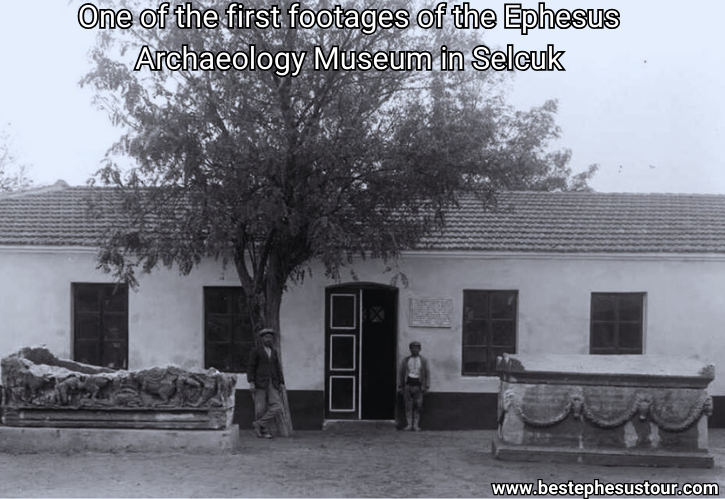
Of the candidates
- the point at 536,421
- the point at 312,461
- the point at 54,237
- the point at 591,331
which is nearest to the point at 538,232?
the point at 591,331

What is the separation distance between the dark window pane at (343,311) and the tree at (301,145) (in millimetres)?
2703

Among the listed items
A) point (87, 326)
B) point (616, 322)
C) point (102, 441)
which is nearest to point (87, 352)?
point (87, 326)

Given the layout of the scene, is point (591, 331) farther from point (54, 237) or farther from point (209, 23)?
point (54, 237)

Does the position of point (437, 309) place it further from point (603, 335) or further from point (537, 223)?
point (603, 335)

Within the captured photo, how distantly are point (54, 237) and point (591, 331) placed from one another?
9.10 metres

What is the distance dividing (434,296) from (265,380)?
12.0 ft

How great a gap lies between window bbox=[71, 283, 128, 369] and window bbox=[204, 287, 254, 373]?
1.39m

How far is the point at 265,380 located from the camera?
42.5ft

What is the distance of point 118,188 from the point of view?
1259cm

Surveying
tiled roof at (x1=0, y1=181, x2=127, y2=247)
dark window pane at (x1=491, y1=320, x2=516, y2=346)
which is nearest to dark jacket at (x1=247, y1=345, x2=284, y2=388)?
tiled roof at (x1=0, y1=181, x2=127, y2=247)

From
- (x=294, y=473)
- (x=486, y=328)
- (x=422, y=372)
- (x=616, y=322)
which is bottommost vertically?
(x=294, y=473)

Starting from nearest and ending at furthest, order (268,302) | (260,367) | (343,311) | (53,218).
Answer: (260,367) < (268,302) < (343,311) < (53,218)

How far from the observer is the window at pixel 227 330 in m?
15.4

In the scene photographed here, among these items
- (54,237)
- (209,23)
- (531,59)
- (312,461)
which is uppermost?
(209,23)
